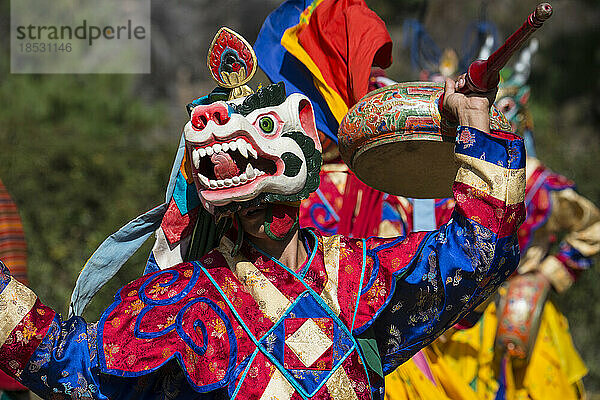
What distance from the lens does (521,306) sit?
512 cm

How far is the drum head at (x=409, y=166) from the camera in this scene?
7.57 feet

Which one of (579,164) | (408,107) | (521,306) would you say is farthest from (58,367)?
(579,164)

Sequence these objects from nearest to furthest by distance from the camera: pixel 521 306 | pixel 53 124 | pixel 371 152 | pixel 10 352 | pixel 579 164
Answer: pixel 10 352 → pixel 371 152 → pixel 521 306 → pixel 579 164 → pixel 53 124

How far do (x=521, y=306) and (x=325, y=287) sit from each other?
3.14 m

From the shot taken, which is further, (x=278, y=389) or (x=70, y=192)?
(x=70, y=192)

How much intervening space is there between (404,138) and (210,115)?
483 millimetres

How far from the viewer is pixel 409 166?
2391 millimetres

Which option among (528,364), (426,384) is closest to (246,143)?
(426,384)

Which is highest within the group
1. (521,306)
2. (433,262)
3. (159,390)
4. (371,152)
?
(371,152)

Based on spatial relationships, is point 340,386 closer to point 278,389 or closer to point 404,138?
point 278,389

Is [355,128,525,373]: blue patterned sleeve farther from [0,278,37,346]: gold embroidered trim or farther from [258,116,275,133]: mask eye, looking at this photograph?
[0,278,37,346]: gold embroidered trim

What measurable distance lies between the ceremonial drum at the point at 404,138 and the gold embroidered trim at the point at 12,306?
881 mm

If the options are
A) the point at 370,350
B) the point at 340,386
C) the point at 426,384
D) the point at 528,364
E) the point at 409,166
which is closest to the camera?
the point at 340,386

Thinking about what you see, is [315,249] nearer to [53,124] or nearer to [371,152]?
[371,152]
